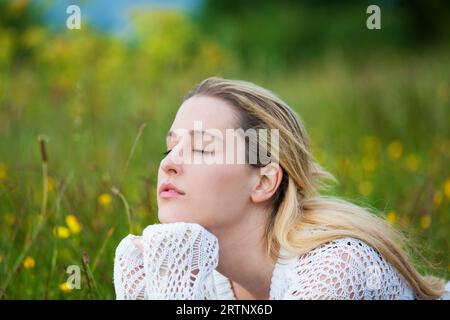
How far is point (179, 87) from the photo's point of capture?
206 inches

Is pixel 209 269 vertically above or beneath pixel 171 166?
beneath

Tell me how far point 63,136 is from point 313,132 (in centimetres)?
183

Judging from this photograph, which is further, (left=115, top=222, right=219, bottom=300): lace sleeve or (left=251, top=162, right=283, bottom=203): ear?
(left=251, top=162, right=283, bottom=203): ear

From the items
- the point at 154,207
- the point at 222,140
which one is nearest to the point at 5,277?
the point at 154,207

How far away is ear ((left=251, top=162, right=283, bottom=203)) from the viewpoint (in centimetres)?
215

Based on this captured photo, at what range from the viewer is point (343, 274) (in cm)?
200

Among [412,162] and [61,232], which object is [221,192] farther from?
[412,162]

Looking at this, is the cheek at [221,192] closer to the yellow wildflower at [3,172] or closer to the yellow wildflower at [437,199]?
the yellow wildflower at [437,199]

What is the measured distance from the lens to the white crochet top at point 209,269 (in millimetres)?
1946

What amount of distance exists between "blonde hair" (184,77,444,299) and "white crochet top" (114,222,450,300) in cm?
4

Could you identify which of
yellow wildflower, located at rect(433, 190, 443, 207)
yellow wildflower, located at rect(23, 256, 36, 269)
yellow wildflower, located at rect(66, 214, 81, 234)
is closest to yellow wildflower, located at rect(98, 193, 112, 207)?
yellow wildflower, located at rect(66, 214, 81, 234)

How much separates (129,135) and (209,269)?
2.88 metres

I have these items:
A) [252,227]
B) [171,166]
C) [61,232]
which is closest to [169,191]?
[171,166]

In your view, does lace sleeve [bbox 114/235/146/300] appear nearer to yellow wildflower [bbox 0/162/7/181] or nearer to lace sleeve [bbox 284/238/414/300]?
lace sleeve [bbox 284/238/414/300]
